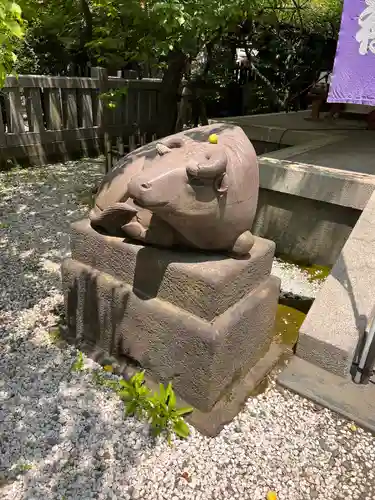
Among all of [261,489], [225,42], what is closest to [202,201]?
[261,489]

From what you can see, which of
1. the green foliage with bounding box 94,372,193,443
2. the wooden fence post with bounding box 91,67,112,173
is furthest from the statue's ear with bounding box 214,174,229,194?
the wooden fence post with bounding box 91,67,112,173

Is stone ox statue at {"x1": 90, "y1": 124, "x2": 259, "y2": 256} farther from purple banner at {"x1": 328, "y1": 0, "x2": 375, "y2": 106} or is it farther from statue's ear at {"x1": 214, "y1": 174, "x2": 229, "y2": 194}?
purple banner at {"x1": 328, "y1": 0, "x2": 375, "y2": 106}

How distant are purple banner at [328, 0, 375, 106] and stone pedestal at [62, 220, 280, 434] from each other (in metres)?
2.46

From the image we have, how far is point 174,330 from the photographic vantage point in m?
2.58

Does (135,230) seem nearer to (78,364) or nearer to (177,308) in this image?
(177,308)

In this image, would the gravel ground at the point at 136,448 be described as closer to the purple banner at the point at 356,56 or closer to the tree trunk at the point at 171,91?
the purple banner at the point at 356,56

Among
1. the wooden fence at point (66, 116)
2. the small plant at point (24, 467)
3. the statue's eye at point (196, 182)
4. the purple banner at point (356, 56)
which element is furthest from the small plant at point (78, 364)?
the wooden fence at point (66, 116)

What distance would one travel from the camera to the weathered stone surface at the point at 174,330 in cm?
253

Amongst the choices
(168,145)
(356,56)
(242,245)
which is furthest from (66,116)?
(242,245)

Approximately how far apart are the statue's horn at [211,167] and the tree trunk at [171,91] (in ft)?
18.6

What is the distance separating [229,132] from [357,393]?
197 centimetres

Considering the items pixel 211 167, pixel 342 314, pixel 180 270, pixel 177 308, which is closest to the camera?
pixel 211 167

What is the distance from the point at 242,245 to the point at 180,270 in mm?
430

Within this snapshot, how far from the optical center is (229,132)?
272cm
